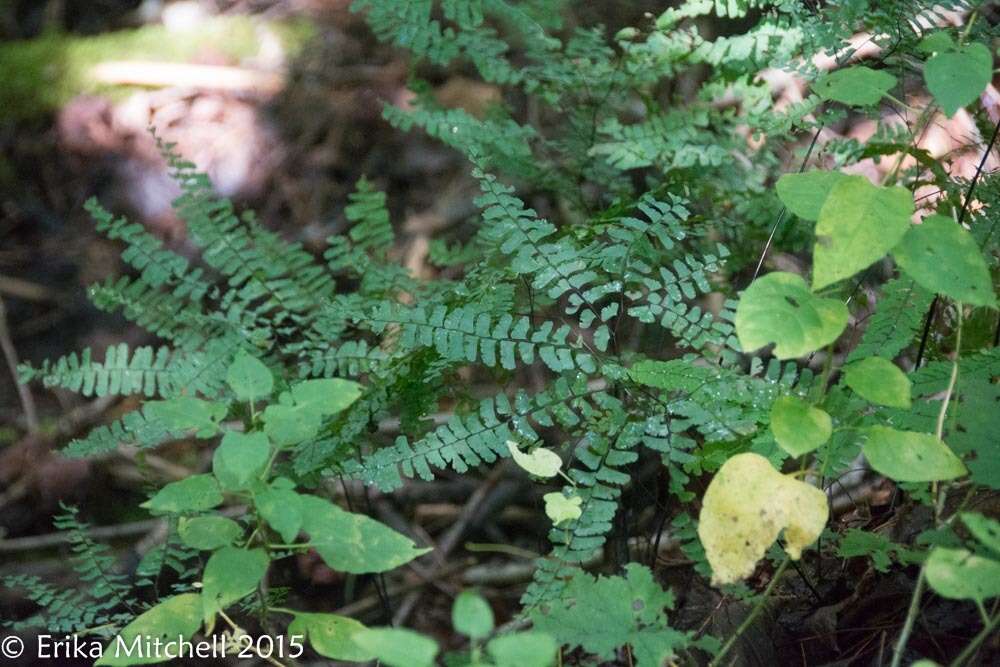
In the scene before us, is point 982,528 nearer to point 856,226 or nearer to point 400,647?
point 856,226

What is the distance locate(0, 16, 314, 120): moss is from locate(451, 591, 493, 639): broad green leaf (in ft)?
Result: 11.9

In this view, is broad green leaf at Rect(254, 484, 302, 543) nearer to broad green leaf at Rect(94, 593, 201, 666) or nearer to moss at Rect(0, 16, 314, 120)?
broad green leaf at Rect(94, 593, 201, 666)

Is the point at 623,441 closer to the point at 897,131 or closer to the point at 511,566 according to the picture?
the point at 897,131

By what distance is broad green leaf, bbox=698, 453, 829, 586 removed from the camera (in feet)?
3.68

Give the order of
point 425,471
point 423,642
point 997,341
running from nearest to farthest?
1. point 423,642
2. point 425,471
3. point 997,341

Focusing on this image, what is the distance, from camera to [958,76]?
1.14 m

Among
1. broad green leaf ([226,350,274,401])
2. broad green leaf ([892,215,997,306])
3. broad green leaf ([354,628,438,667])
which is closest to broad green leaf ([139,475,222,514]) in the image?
broad green leaf ([226,350,274,401])

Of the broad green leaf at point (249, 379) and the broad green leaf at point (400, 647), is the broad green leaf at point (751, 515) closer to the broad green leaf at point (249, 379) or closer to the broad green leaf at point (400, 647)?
the broad green leaf at point (400, 647)

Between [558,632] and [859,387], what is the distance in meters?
0.49

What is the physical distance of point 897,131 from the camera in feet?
6.66

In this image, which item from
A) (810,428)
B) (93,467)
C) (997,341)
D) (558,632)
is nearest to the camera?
(810,428)

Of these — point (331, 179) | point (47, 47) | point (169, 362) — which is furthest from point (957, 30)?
point (47, 47)

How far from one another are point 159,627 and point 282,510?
30 centimetres

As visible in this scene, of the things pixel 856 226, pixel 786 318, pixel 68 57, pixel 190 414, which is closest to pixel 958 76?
pixel 856 226
